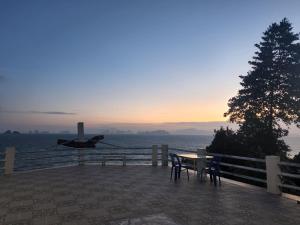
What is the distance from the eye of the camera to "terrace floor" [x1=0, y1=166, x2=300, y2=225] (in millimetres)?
5180

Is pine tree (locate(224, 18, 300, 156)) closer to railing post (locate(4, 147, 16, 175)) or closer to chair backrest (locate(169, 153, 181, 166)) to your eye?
chair backrest (locate(169, 153, 181, 166))

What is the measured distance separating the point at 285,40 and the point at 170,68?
15.9 m

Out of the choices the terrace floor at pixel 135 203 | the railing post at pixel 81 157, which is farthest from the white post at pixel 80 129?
the terrace floor at pixel 135 203

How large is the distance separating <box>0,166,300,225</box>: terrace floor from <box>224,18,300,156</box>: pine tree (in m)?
20.3

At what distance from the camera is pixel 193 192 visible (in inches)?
295

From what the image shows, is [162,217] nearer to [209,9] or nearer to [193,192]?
[193,192]

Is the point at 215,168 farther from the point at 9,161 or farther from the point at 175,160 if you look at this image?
the point at 9,161

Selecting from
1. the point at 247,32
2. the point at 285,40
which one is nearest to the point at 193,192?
the point at 247,32

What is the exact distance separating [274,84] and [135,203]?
2420cm

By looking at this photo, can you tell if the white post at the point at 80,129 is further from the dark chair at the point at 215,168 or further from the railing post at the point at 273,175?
the railing post at the point at 273,175

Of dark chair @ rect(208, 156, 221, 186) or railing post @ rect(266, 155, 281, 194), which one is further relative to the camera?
dark chair @ rect(208, 156, 221, 186)

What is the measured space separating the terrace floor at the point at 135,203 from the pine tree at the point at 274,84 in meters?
20.3

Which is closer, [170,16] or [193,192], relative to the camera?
[193,192]

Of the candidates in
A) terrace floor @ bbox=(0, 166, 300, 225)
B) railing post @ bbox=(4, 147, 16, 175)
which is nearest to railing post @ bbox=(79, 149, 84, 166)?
railing post @ bbox=(4, 147, 16, 175)
